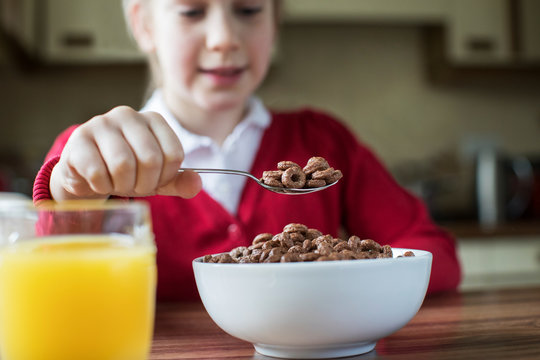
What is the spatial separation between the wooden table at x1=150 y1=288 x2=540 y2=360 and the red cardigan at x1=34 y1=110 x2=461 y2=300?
250 millimetres

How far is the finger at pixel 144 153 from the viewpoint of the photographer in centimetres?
57

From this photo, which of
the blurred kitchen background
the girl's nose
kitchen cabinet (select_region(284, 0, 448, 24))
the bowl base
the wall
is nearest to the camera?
the bowl base

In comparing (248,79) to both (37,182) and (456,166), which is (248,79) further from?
(456,166)

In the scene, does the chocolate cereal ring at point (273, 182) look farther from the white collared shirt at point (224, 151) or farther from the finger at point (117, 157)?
the white collared shirt at point (224, 151)

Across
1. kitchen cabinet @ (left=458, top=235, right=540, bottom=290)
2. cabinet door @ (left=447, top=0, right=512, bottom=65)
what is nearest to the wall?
cabinet door @ (left=447, top=0, right=512, bottom=65)

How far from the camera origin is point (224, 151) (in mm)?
1319

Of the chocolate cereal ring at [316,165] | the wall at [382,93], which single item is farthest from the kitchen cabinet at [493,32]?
the chocolate cereal ring at [316,165]

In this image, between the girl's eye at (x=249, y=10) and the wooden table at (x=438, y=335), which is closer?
the wooden table at (x=438, y=335)

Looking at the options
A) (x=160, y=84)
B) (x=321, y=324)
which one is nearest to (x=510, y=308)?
(x=321, y=324)

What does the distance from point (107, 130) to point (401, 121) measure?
2817 millimetres

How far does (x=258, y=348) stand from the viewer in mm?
585

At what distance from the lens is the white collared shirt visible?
1271 mm

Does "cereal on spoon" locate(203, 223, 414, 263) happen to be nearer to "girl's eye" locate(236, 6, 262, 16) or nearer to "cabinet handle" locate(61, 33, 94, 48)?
"girl's eye" locate(236, 6, 262, 16)

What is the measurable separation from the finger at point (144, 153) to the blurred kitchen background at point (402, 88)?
202 centimetres
